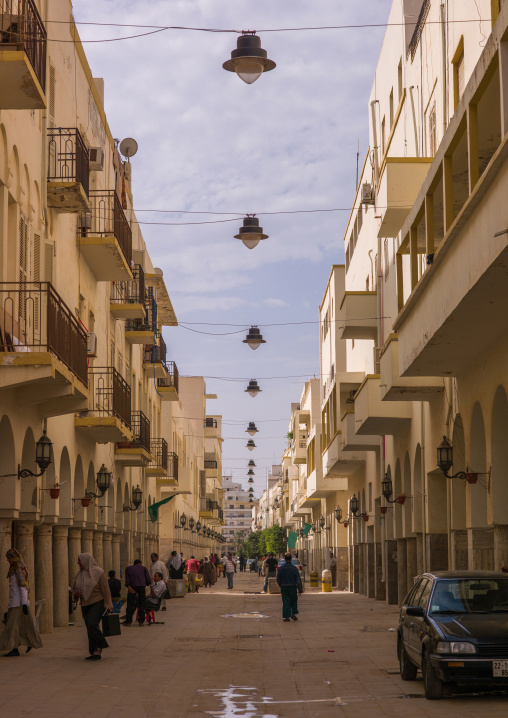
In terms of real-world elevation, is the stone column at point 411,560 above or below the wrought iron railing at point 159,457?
below

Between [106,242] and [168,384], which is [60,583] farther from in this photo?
[168,384]

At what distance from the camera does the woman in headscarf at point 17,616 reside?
1620 centimetres

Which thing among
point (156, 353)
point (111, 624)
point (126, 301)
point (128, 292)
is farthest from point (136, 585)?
point (156, 353)

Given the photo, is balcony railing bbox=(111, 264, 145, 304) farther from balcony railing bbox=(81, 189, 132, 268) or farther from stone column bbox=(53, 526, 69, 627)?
stone column bbox=(53, 526, 69, 627)

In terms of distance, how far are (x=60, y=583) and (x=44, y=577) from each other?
1.96 m

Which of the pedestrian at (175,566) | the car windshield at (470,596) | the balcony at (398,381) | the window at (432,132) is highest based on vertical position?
the window at (432,132)

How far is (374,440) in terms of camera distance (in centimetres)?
3122

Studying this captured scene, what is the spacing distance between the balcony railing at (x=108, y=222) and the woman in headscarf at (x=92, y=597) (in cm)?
957

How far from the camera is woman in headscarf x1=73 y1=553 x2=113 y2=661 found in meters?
15.9

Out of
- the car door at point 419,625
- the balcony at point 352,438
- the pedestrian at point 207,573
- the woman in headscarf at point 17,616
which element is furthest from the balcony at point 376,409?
the pedestrian at point 207,573

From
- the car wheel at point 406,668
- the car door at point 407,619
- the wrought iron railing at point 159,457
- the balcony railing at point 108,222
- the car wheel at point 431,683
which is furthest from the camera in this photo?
the wrought iron railing at point 159,457

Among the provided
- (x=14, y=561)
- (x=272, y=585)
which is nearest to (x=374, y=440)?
(x=272, y=585)

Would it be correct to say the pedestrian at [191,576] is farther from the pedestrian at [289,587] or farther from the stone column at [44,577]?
the stone column at [44,577]

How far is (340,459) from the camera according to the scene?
119ft
